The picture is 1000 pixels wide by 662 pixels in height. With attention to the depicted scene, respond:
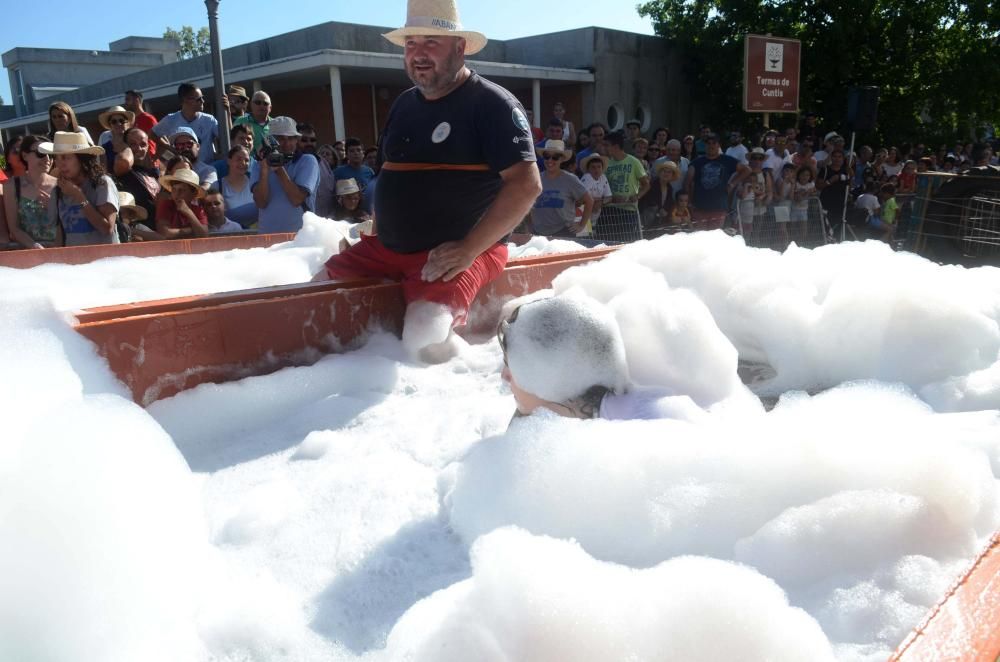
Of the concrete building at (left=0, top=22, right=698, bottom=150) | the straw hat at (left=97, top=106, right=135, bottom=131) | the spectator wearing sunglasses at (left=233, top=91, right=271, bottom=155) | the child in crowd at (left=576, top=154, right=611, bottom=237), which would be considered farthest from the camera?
the concrete building at (left=0, top=22, right=698, bottom=150)

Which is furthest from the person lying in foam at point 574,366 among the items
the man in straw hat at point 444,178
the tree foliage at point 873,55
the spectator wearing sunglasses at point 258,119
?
the tree foliage at point 873,55

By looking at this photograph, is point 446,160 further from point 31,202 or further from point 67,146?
point 31,202

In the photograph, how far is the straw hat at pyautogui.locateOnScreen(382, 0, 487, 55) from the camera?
278 cm

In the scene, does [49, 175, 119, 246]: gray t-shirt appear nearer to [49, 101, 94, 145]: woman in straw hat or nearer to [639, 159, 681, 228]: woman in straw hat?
[49, 101, 94, 145]: woman in straw hat

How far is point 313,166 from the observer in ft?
18.3

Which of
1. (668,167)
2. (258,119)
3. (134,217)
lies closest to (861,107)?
(668,167)

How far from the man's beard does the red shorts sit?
2.20 feet

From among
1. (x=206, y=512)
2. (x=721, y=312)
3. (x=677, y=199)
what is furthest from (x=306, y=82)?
(x=206, y=512)

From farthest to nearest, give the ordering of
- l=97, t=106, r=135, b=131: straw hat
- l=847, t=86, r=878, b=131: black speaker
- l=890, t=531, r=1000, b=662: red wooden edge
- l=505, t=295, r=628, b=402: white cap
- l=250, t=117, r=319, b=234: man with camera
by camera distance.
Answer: l=847, t=86, r=878, b=131: black speaker → l=97, t=106, r=135, b=131: straw hat → l=250, t=117, r=319, b=234: man with camera → l=505, t=295, r=628, b=402: white cap → l=890, t=531, r=1000, b=662: red wooden edge

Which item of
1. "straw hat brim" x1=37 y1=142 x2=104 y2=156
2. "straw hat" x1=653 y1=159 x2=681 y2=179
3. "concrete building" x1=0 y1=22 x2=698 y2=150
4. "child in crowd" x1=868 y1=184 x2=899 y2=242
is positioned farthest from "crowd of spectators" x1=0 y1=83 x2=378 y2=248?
"child in crowd" x1=868 y1=184 x2=899 y2=242

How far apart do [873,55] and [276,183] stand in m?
17.7

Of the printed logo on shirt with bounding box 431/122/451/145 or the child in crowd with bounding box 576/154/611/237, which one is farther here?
the child in crowd with bounding box 576/154/611/237

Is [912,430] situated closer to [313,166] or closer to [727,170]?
[313,166]

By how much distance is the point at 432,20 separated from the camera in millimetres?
2795
